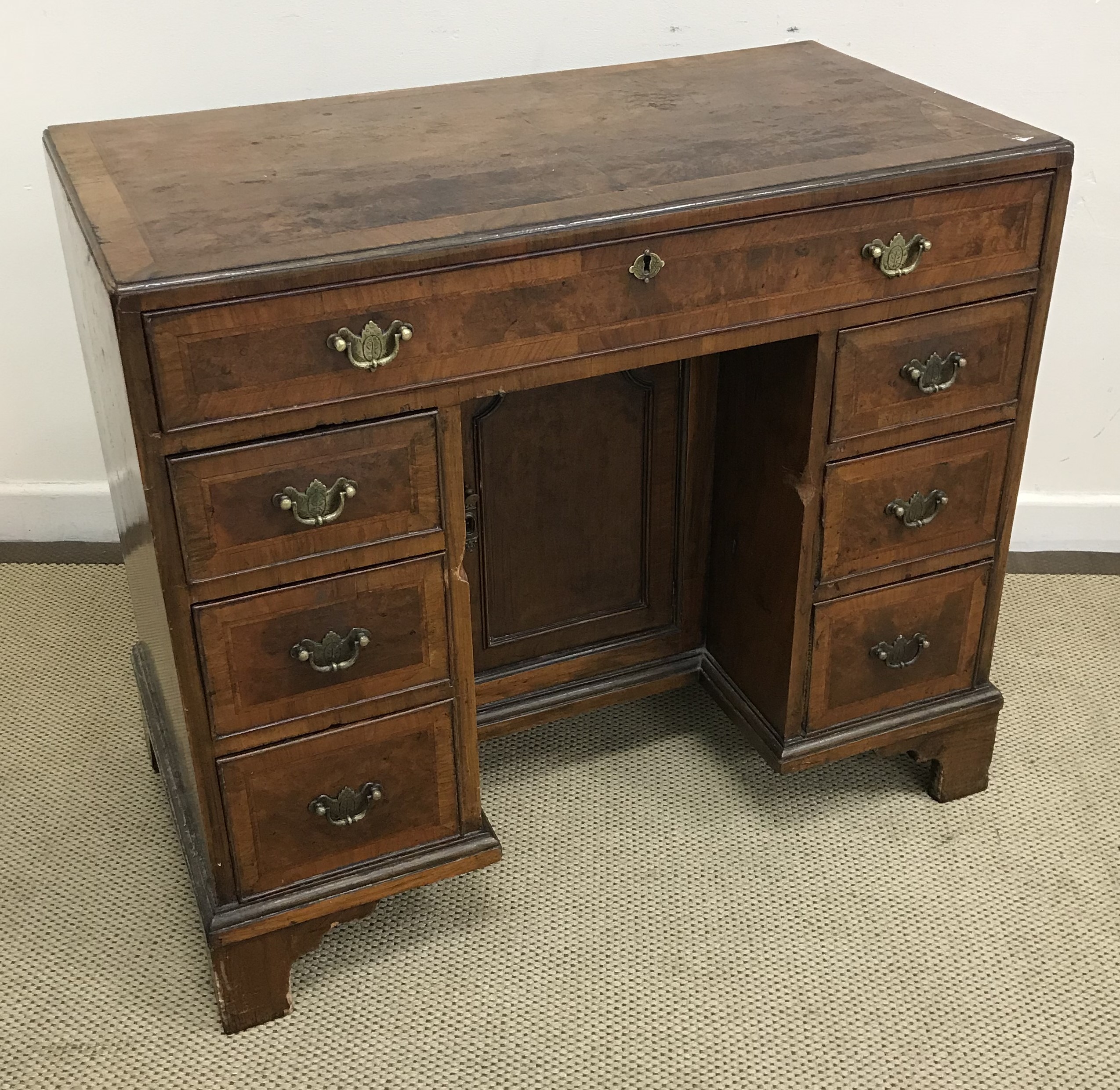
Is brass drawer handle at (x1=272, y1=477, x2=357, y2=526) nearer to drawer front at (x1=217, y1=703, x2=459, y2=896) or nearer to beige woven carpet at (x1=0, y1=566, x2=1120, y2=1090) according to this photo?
drawer front at (x1=217, y1=703, x2=459, y2=896)

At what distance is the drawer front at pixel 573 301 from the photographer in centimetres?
124

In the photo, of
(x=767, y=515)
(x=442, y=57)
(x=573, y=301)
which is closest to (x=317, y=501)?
(x=573, y=301)

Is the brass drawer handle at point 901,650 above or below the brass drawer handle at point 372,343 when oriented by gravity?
below

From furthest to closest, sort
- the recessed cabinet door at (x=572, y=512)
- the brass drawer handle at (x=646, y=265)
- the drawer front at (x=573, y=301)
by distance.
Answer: the recessed cabinet door at (x=572, y=512) → the brass drawer handle at (x=646, y=265) → the drawer front at (x=573, y=301)

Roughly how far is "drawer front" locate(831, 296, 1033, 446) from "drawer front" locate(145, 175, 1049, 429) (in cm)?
5

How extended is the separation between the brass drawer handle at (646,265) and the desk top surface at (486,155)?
43mm

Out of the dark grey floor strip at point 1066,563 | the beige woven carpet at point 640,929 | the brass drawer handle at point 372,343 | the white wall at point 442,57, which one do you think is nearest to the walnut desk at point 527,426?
the brass drawer handle at point 372,343

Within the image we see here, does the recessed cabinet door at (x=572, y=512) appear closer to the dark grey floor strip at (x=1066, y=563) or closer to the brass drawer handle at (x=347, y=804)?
the brass drawer handle at (x=347, y=804)

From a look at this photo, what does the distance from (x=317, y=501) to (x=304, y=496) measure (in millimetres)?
16

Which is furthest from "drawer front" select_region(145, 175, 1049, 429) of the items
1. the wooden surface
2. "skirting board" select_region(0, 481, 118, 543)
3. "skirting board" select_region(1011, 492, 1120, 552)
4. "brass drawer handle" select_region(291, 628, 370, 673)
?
"skirting board" select_region(0, 481, 118, 543)

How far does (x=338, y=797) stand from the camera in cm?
152

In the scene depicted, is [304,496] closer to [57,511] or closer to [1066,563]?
[57,511]

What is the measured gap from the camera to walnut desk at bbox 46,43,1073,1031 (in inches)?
50.9

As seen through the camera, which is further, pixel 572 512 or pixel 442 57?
pixel 442 57
